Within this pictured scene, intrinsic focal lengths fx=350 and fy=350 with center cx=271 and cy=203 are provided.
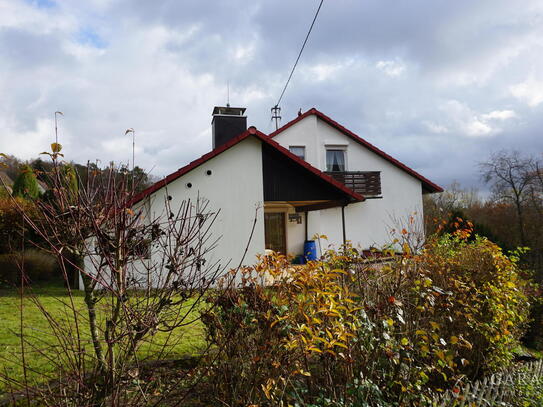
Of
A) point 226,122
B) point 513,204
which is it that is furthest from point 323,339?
point 513,204

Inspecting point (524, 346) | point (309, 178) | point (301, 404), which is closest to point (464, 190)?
point (309, 178)

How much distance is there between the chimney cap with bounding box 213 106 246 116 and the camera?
1617 centimetres

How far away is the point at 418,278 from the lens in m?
3.50

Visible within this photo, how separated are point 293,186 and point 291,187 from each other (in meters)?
0.09

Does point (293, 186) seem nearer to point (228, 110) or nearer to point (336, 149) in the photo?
point (228, 110)

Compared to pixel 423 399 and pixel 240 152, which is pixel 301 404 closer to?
pixel 423 399

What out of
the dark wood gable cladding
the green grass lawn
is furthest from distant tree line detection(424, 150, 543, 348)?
the green grass lawn

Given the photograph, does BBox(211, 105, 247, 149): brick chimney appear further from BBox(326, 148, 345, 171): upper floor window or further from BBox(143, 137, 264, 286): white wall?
BBox(326, 148, 345, 171): upper floor window

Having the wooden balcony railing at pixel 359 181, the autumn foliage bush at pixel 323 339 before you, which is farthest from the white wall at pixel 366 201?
the autumn foliage bush at pixel 323 339

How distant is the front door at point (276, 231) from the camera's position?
53.8 feet

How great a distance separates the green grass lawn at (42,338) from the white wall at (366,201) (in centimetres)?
1224

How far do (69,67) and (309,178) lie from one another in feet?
26.7

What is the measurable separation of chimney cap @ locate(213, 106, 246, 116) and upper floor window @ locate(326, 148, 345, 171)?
545 cm

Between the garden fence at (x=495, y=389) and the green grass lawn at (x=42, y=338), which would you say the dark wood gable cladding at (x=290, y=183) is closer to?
the green grass lawn at (x=42, y=338)
